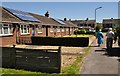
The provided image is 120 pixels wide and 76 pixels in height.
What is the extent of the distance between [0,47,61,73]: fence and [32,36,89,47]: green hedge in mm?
12572

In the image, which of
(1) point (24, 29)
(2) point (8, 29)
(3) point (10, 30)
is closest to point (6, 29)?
(2) point (8, 29)

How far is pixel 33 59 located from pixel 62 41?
45.1 feet

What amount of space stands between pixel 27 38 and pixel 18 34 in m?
1.25

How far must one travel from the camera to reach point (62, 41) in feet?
77.9

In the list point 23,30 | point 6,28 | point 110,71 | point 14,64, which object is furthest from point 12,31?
point 110,71

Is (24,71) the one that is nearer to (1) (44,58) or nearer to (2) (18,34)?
(1) (44,58)

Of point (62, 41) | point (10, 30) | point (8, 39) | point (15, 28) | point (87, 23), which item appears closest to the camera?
point (8, 39)

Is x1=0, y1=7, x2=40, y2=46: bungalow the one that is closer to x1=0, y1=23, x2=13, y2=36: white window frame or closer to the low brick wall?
x1=0, y1=23, x2=13, y2=36: white window frame

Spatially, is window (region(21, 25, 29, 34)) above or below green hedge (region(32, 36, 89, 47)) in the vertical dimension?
above

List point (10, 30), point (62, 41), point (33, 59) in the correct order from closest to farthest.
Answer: point (33, 59) → point (62, 41) → point (10, 30)

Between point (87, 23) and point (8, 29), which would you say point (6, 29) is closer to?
point (8, 29)

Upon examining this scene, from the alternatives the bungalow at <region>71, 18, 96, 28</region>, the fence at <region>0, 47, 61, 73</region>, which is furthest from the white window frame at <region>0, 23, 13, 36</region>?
the bungalow at <region>71, 18, 96, 28</region>

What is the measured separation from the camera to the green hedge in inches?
892

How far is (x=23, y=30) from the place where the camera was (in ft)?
92.2
